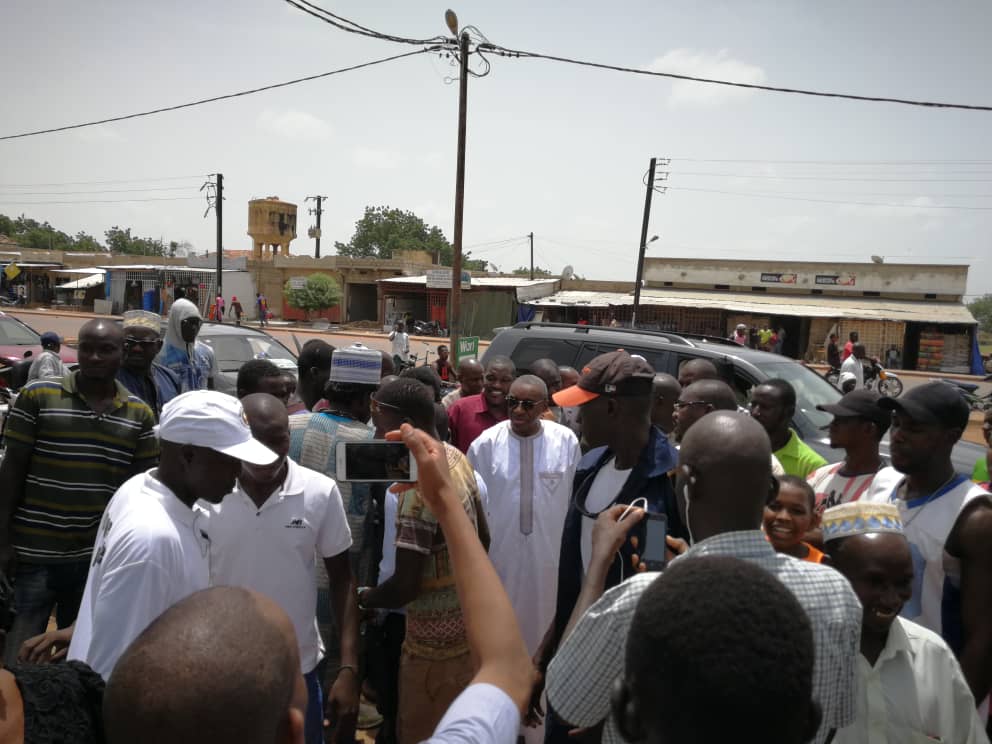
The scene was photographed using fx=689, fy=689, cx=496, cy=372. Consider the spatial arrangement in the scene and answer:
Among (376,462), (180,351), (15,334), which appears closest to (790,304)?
(15,334)

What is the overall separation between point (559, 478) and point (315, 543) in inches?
66.6

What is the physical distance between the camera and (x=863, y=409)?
3.69 meters

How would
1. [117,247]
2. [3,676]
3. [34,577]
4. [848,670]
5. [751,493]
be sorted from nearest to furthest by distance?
[3,676] < [848,670] < [751,493] < [34,577] < [117,247]

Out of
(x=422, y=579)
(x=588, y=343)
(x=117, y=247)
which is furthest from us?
(x=117, y=247)

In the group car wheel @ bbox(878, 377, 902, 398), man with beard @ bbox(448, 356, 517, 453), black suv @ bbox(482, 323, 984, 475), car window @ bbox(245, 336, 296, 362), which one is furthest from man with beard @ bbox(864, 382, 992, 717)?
car wheel @ bbox(878, 377, 902, 398)

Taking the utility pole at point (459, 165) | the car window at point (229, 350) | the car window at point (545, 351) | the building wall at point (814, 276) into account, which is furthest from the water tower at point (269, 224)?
the car window at point (545, 351)

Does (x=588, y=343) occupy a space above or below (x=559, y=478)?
above

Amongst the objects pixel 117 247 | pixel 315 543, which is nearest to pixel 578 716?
pixel 315 543

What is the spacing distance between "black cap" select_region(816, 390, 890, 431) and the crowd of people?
1cm

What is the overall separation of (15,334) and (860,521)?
1282 cm

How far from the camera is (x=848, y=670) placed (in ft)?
5.24

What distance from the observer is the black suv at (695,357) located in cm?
660

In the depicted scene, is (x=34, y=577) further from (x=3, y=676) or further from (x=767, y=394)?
(x=767, y=394)

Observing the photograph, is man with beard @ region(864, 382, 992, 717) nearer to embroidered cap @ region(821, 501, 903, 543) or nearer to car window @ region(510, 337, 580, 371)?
embroidered cap @ region(821, 501, 903, 543)
